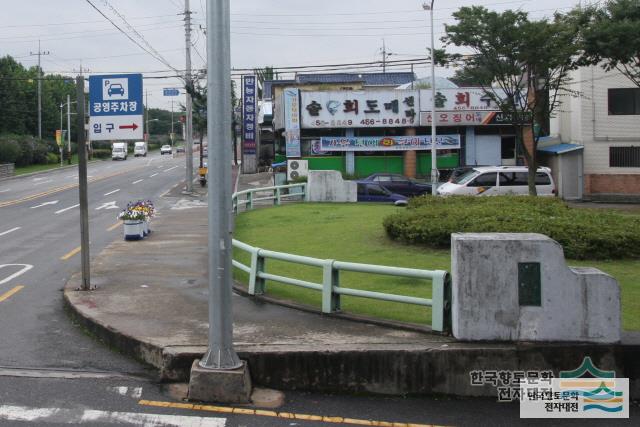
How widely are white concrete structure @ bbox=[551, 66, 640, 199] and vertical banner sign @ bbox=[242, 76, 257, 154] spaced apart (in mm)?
22178

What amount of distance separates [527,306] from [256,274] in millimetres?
4157

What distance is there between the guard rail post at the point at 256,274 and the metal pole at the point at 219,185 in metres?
3.30

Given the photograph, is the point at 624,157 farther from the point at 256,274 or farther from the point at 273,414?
the point at 273,414

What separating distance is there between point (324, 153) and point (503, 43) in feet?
48.0

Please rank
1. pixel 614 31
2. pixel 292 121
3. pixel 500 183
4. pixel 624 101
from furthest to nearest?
pixel 292 121 → pixel 624 101 → pixel 500 183 → pixel 614 31

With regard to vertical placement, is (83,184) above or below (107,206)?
above

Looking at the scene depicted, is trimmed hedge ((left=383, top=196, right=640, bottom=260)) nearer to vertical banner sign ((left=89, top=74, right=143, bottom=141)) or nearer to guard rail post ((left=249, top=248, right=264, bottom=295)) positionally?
guard rail post ((left=249, top=248, right=264, bottom=295))

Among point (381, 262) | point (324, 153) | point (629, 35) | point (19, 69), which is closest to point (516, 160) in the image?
point (324, 153)

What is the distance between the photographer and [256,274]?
9.55 metres

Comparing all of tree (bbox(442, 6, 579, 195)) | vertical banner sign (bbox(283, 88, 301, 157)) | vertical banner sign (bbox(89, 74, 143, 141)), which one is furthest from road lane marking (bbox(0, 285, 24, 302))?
vertical banner sign (bbox(283, 88, 301, 157))

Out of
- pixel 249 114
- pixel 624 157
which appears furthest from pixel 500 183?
pixel 249 114

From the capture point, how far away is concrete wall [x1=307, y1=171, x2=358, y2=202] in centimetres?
2567

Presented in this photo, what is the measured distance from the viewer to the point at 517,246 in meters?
6.48

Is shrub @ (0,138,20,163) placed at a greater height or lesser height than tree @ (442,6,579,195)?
lesser
